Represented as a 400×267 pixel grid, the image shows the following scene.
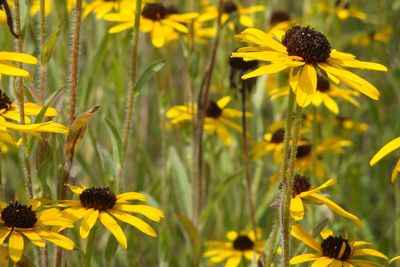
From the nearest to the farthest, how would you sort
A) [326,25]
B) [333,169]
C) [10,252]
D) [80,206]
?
[10,252] → [80,206] → [333,169] → [326,25]

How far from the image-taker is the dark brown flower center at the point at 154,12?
85.3 inches

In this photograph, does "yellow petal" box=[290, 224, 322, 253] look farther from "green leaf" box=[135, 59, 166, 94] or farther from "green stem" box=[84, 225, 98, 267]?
"green leaf" box=[135, 59, 166, 94]

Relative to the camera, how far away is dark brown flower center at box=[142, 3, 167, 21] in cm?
217

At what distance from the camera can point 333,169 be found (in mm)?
2680

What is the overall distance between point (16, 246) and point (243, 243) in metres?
0.93

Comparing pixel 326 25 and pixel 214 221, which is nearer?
pixel 214 221

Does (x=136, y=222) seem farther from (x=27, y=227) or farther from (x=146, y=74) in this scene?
(x=146, y=74)

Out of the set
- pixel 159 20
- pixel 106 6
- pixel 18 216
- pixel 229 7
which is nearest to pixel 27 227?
pixel 18 216

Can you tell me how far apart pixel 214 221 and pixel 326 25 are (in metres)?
0.91

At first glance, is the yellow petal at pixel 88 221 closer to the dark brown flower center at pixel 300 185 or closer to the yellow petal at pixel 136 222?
the yellow petal at pixel 136 222

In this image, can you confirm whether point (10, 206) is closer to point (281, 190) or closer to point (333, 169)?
point (281, 190)

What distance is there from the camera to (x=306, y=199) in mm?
1430

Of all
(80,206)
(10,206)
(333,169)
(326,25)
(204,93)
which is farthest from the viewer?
(326,25)

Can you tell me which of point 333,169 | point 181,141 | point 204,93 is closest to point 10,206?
point 204,93
